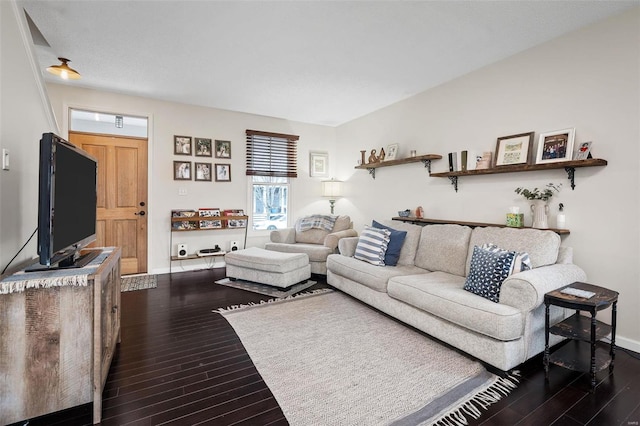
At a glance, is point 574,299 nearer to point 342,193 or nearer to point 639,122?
point 639,122

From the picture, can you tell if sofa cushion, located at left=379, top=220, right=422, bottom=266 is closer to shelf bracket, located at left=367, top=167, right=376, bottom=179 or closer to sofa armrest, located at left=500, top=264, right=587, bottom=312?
sofa armrest, located at left=500, top=264, right=587, bottom=312

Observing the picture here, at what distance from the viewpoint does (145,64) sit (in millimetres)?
3221

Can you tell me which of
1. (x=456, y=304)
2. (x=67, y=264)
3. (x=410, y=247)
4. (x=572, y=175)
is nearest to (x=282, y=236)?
(x=410, y=247)

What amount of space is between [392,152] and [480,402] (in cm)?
328

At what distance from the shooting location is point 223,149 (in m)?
4.89

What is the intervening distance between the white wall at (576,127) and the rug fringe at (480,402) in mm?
1222

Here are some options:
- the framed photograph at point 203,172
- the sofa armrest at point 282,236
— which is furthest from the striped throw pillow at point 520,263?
the framed photograph at point 203,172

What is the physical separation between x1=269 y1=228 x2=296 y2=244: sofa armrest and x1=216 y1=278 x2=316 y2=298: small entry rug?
3.02 ft

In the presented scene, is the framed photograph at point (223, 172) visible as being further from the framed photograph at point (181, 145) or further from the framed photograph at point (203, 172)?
the framed photograph at point (181, 145)

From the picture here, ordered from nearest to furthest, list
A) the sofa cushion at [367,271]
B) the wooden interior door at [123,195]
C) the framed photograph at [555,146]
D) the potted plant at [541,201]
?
1. the framed photograph at [555,146]
2. the potted plant at [541,201]
3. the sofa cushion at [367,271]
4. the wooden interior door at [123,195]

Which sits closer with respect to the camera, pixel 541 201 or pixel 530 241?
pixel 530 241

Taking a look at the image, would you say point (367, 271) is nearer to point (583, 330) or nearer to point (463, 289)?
point (463, 289)

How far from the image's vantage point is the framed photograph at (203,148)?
15.4ft

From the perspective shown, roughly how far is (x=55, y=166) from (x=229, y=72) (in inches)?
93.1
